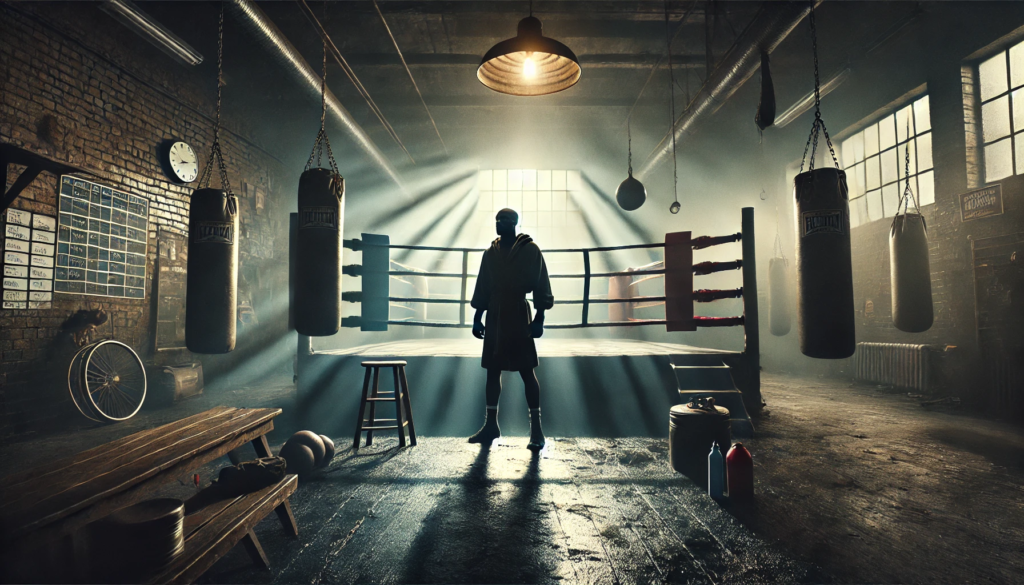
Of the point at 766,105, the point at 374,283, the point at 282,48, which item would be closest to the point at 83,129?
the point at 282,48

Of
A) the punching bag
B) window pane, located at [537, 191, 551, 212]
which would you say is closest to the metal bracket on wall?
the punching bag

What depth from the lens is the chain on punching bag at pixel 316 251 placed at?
10.1 feet

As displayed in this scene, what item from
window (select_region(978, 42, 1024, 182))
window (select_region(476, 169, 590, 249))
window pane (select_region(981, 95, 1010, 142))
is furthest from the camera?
window (select_region(476, 169, 590, 249))

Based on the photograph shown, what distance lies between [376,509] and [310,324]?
141 centimetres

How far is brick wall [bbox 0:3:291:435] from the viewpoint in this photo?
4.14m

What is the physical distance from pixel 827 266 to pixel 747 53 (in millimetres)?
3012

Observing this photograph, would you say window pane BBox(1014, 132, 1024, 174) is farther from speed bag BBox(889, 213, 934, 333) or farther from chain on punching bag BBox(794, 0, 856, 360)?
chain on punching bag BBox(794, 0, 856, 360)

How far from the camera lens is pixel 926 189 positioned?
20.0 feet

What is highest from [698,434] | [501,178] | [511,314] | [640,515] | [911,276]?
[501,178]

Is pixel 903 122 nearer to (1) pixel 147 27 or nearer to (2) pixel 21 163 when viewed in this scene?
(1) pixel 147 27

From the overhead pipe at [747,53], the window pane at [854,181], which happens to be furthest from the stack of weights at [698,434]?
the window pane at [854,181]

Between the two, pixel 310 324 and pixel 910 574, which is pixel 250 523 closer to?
pixel 310 324

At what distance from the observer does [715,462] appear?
237 cm

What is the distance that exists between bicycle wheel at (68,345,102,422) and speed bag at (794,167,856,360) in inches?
239
